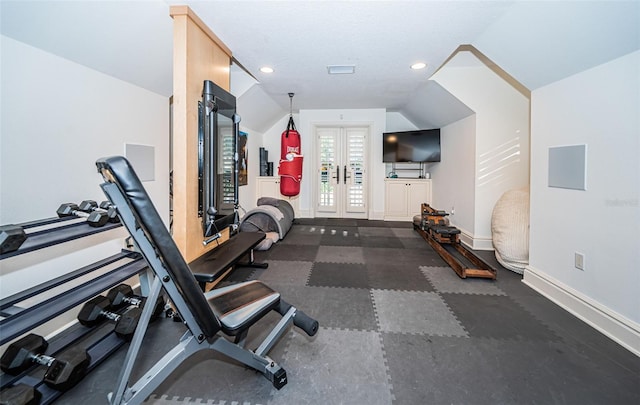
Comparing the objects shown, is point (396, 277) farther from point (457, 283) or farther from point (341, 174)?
point (341, 174)

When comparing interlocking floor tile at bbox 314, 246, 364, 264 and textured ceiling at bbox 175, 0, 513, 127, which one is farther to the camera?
interlocking floor tile at bbox 314, 246, 364, 264

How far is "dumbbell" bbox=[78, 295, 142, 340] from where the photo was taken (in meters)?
1.74

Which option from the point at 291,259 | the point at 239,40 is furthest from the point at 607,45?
the point at 291,259

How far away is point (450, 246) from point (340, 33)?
3157 mm

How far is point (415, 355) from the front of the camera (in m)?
1.68

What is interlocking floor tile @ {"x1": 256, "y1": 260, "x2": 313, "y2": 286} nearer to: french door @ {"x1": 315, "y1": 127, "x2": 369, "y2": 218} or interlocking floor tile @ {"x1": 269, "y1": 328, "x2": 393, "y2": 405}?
interlocking floor tile @ {"x1": 269, "y1": 328, "x2": 393, "y2": 405}

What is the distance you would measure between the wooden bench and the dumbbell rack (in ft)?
1.22

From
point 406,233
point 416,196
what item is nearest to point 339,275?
point 406,233

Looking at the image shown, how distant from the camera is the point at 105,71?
87.8 inches

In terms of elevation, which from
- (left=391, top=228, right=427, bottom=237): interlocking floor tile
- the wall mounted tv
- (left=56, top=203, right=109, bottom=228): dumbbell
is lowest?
(left=391, top=228, right=427, bottom=237): interlocking floor tile

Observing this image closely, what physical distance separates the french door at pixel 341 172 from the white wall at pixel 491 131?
263 cm

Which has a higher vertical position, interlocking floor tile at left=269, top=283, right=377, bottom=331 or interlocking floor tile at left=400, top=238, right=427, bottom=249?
interlocking floor tile at left=400, top=238, right=427, bottom=249

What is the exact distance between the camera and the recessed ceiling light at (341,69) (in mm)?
3393

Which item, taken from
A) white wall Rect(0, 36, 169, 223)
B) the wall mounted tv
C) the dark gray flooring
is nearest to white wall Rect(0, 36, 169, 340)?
white wall Rect(0, 36, 169, 223)
